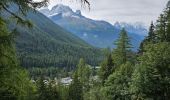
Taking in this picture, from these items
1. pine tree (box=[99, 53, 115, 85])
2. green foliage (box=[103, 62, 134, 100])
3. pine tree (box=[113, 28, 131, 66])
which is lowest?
green foliage (box=[103, 62, 134, 100])

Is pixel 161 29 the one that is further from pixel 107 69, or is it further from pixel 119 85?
pixel 107 69

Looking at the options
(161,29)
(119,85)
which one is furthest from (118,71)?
(161,29)

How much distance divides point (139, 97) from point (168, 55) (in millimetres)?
6304

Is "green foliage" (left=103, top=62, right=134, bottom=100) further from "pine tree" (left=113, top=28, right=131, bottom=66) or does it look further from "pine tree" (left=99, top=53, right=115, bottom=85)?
"pine tree" (left=99, top=53, right=115, bottom=85)

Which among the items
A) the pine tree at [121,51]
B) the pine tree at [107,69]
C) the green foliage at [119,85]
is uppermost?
the pine tree at [121,51]

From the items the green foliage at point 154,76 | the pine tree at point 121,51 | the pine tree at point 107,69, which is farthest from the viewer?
the pine tree at point 107,69

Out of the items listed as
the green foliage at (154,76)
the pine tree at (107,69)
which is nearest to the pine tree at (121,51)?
the pine tree at (107,69)

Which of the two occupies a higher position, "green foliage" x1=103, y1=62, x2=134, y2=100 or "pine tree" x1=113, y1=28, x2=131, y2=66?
"pine tree" x1=113, y1=28, x2=131, y2=66

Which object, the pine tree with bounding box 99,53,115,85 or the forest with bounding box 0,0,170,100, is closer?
the forest with bounding box 0,0,170,100

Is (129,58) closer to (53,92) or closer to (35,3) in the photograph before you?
(53,92)

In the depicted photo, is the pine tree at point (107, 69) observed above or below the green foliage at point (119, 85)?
above

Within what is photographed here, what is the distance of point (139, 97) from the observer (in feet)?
168

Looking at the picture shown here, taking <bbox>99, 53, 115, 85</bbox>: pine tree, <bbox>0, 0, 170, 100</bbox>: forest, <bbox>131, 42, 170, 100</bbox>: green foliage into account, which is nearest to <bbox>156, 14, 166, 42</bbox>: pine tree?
<bbox>0, 0, 170, 100</bbox>: forest

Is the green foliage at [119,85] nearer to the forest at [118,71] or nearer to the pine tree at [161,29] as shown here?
the forest at [118,71]
